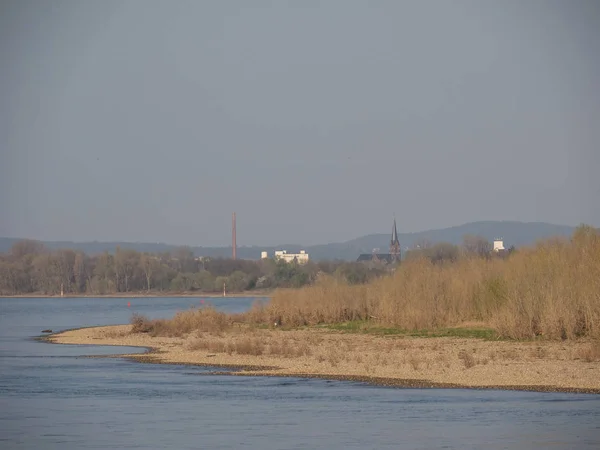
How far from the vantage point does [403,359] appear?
40219 mm

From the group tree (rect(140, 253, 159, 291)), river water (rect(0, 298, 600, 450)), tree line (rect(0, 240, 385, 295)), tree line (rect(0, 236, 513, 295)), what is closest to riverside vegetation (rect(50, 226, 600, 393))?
river water (rect(0, 298, 600, 450))

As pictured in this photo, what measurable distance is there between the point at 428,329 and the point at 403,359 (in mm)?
15494

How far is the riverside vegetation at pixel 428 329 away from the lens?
37.0 metres

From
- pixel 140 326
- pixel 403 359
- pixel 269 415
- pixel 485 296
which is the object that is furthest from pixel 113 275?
pixel 269 415

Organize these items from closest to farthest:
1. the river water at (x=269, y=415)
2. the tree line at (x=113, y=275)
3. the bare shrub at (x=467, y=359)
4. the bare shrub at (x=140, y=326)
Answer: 1. the river water at (x=269, y=415)
2. the bare shrub at (x=467, y=359)
3. the bare shrub at (x=140, y=326)
4. the tree line at (x=113, y=275)

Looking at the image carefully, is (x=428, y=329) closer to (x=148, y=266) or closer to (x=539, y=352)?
(x=539, y=352)

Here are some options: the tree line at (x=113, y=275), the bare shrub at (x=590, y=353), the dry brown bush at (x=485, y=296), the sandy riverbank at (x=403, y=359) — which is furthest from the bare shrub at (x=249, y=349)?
the tree line at (x=113, y=275)

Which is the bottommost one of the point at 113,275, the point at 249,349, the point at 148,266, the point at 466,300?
the point at 249,349

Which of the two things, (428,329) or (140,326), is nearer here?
(428,329)

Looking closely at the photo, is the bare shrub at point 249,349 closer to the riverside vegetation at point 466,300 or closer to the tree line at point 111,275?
the riverside vegetation at point 466,300

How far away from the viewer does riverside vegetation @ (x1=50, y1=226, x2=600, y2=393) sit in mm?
37031

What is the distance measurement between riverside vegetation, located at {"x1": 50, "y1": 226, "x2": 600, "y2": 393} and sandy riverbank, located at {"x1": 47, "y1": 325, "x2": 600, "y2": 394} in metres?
0.05

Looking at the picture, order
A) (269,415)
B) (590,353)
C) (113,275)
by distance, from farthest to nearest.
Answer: (113,275)
(590,353)
(269,415)

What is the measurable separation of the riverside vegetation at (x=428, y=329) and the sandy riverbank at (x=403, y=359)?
5 cm
